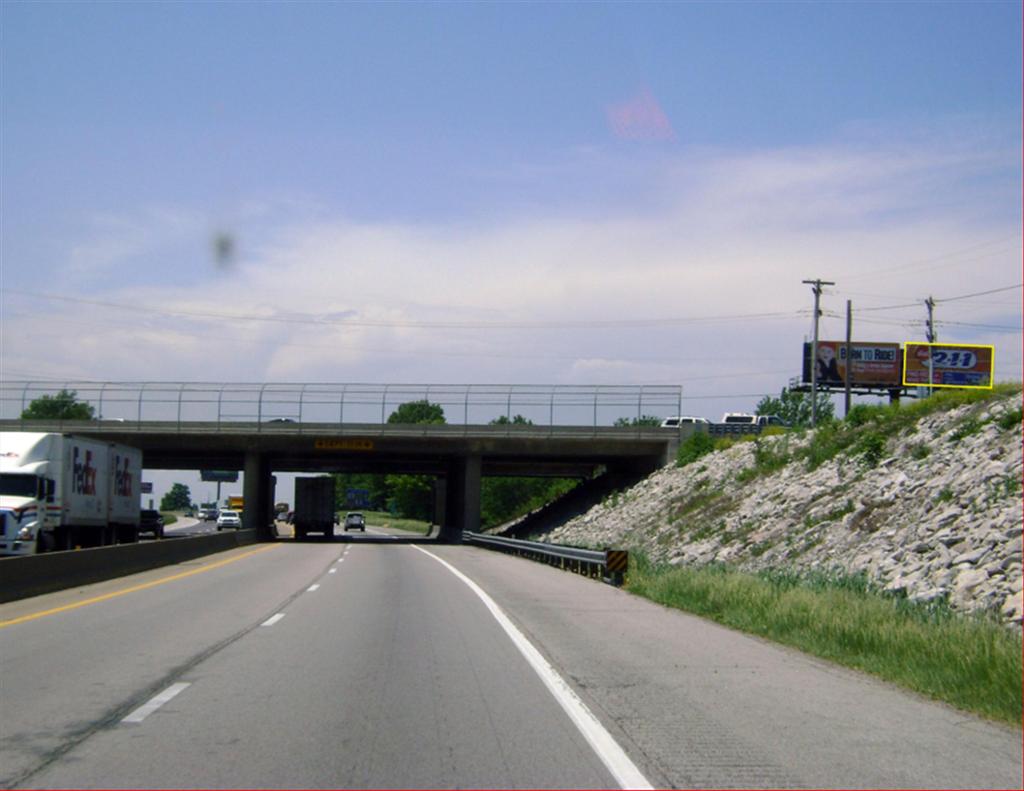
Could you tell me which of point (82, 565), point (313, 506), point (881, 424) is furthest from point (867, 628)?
point (313, 506)

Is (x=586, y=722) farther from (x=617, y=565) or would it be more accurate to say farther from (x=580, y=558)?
(x=580, y=558)

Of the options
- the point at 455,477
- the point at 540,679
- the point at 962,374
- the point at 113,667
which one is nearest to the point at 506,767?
the point at 540,679

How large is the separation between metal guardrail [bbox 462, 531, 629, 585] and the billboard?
39577mm

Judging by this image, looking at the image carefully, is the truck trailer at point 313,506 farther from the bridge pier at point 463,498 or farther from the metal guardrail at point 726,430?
the metal guardrail at point 726,430

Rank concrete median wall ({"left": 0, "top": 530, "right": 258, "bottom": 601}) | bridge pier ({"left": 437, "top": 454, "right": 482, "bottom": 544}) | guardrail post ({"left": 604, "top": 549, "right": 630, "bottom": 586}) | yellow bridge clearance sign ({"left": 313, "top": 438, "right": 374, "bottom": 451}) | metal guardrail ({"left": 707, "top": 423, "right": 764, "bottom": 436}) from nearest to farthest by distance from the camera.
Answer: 1. concrete median wall ({"left": 0, "top": 530, "right": 258, "bottom": 601})
2. guardrail post ({"left": 604, "top": 549, "right": 630, "bottom": 586})
3. yellow bridge clearance sign ({"left": 313, "top": 438, "right": 374, "bottom": 451})
4. bridge pier ({"left": 437, "top": 454, "right": 482, "bottom": 544})
5. metal guardrail ({"left": 707, "top": 423, "right": 764, "bottom": 436})

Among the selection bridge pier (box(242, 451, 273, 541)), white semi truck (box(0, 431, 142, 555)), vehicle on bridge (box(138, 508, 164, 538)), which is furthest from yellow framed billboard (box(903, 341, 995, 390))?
→ white semi truck (box(0, 431, 142, 555))

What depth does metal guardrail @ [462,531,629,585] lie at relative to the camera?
27859mm

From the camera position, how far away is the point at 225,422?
65.2 metres

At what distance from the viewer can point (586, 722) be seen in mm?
9758

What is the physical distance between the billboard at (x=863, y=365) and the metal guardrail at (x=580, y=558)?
39577mm

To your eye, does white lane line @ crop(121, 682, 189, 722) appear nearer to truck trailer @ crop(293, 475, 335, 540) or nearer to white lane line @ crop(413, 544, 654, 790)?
white lane line @ crop(413, 544, 654, 790)

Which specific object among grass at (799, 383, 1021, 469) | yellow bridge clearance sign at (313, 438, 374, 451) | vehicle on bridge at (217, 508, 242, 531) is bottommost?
vehicle on bridge at (217, 508, 242, 531)

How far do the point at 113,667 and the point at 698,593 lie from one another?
11.7 meters

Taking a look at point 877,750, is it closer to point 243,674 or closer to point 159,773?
point 159,773
